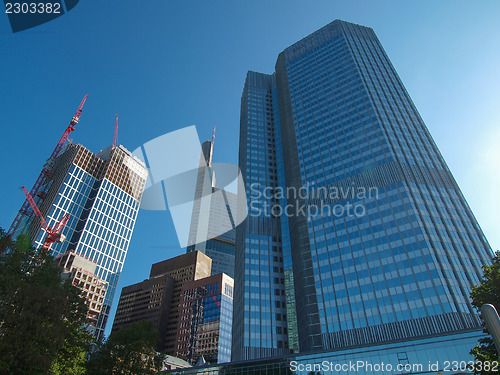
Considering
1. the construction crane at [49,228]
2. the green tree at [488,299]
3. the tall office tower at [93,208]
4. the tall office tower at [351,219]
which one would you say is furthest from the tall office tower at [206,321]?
the green tree at [488,299]

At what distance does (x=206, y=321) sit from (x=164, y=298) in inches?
1425

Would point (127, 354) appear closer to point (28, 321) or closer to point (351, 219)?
point (28, 321)

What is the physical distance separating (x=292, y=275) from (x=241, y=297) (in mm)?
16055

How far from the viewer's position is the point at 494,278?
2409 centimetres

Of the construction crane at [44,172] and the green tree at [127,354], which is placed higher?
the construction crane at [44,172]

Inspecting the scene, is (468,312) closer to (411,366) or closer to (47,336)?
(411,366)

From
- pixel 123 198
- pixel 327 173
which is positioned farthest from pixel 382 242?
pixel 123 198

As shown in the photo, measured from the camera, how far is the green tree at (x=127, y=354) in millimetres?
36250

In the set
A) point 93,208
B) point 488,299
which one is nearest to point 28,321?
point 488,299

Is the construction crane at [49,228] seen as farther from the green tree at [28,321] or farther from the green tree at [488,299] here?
the green tree at [488,299]

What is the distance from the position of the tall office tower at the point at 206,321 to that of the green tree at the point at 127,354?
361 ft

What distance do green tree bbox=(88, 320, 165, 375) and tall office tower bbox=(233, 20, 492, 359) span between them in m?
33.7

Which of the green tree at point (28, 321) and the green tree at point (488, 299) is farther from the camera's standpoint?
the green tree at point (28, 321)

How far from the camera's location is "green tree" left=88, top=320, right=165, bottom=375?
36.2m
